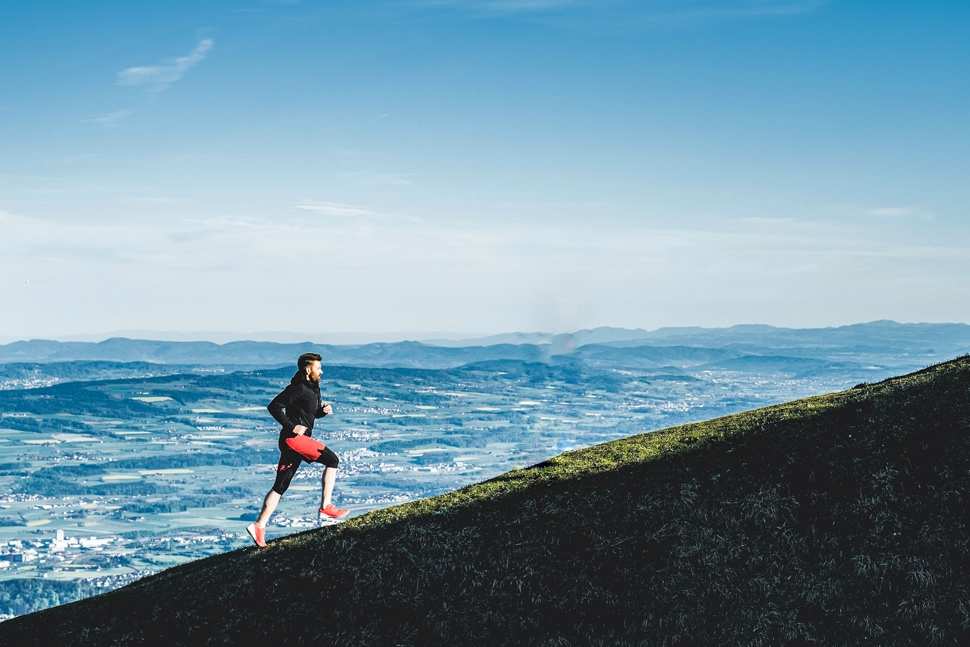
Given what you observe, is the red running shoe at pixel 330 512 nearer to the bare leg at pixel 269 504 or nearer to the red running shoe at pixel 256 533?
the bare leg at pixel 269 504

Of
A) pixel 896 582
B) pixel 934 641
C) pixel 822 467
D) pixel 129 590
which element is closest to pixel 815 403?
pixel 822 467

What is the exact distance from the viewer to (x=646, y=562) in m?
19.3

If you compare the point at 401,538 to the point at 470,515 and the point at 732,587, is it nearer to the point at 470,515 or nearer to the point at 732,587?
the point at 470,515

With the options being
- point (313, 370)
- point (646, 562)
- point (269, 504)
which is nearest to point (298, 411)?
point (313, 370)

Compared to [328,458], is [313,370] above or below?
above

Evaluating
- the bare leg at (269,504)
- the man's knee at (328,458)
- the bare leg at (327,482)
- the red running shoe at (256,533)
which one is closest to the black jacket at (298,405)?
the man's knee at (328,458)

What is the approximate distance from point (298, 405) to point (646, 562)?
8.22m

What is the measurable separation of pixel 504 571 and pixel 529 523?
2.00 m

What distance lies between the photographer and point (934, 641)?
15883 millimetres

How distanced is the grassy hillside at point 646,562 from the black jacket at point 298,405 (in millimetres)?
3237

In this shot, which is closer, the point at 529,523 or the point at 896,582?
the point at 896,582

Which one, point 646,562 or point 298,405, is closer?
point 646,562

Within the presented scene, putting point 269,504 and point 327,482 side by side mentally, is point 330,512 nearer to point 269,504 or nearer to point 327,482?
point 327,482

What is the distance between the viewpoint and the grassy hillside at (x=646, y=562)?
56.8ft
